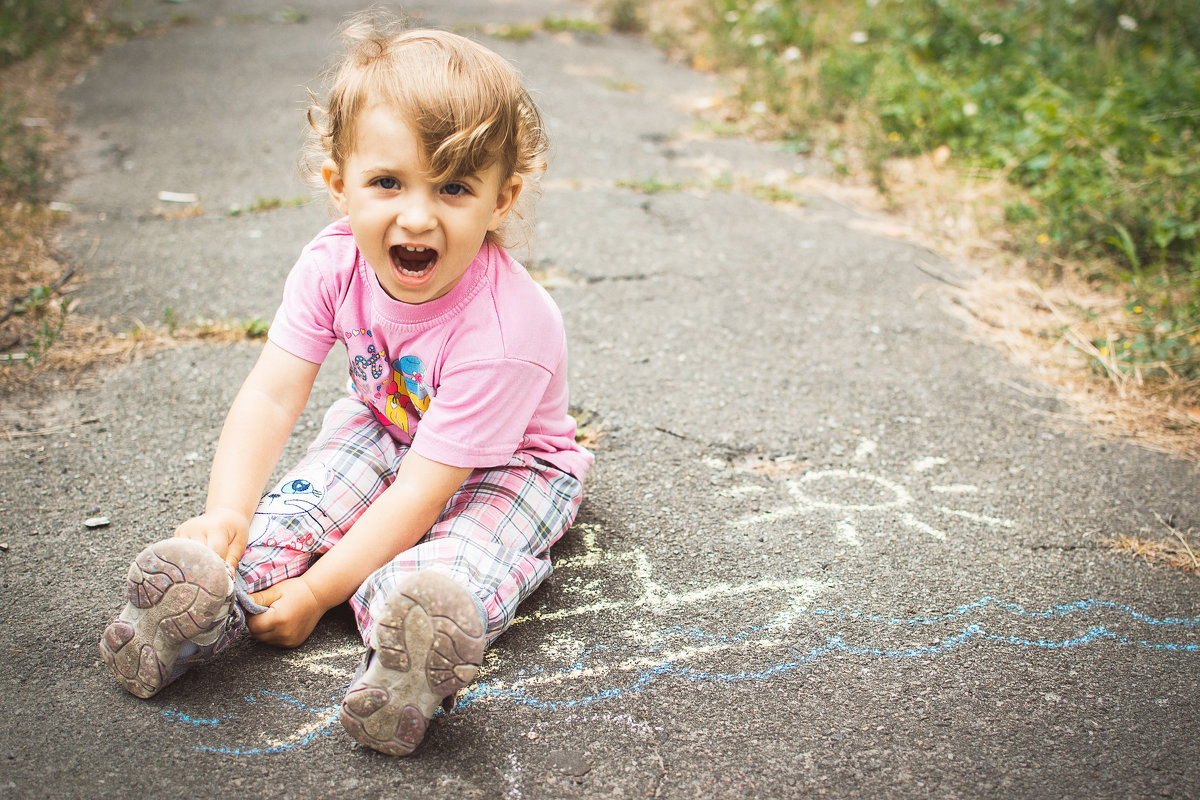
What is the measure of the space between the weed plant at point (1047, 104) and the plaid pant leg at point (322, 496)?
225cm

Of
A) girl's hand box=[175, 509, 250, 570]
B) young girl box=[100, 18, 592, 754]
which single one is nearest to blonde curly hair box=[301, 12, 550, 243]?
young girl box=[100, 18, 592, 754]

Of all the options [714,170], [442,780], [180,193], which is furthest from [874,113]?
[442,780]

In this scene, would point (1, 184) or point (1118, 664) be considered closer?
point (1118, 664)

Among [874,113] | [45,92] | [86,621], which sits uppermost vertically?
[874,113]

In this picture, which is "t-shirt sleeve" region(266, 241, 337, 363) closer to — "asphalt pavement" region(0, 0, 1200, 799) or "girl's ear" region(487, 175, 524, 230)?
"girl's ear" region(487, 175, 524, 230)

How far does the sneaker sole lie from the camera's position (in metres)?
1.34

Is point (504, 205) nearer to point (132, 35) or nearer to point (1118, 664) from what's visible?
point (1118, 664)

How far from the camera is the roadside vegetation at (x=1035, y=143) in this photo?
2850mm

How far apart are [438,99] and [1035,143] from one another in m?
3.22

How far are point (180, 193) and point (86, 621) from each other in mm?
2611

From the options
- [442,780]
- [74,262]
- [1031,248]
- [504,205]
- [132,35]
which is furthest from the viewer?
[132,35]

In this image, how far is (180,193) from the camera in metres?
3.74

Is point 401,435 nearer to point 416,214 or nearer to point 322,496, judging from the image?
point 322,496

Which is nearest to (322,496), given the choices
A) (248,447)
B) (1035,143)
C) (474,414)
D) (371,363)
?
(248,447)
